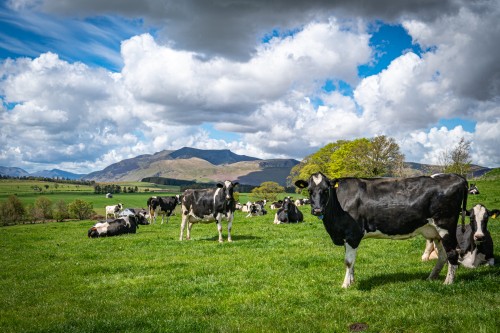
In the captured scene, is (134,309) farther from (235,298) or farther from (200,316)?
(235,298)

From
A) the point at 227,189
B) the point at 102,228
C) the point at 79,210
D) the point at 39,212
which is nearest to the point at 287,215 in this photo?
the point at 227,189

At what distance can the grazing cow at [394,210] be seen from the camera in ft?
31.0

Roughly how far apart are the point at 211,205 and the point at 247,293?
1099cm

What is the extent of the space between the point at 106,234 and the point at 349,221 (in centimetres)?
2062

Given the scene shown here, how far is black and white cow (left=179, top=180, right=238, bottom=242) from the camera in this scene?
19.7m

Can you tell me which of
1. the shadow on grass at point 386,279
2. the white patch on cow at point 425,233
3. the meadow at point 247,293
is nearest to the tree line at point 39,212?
the meadow at point 247,293

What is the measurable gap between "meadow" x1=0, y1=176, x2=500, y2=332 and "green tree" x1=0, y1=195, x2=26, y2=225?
202 ft

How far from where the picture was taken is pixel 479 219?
36.8 ft

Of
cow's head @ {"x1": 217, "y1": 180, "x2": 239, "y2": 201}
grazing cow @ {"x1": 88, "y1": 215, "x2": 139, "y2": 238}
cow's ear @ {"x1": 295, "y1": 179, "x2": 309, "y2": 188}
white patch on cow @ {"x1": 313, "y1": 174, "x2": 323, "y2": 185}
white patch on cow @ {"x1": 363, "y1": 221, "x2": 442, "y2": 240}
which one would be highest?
white patch on cow @ {"x1": 313, "y1": 174, "x2": 323, "y2": 185}

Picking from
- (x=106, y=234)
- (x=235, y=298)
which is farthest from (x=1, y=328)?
(x=106, y=234)

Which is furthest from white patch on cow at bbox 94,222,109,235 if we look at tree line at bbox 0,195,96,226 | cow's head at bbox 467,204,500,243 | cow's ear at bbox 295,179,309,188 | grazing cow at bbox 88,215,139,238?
tree line at bbox 0,195,96,226

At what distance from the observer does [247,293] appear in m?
9.36

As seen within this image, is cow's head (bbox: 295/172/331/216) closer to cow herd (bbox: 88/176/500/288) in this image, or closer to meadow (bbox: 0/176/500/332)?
cow herd (bbox: 88/176/500/288)

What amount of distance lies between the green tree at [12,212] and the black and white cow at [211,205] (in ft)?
199
